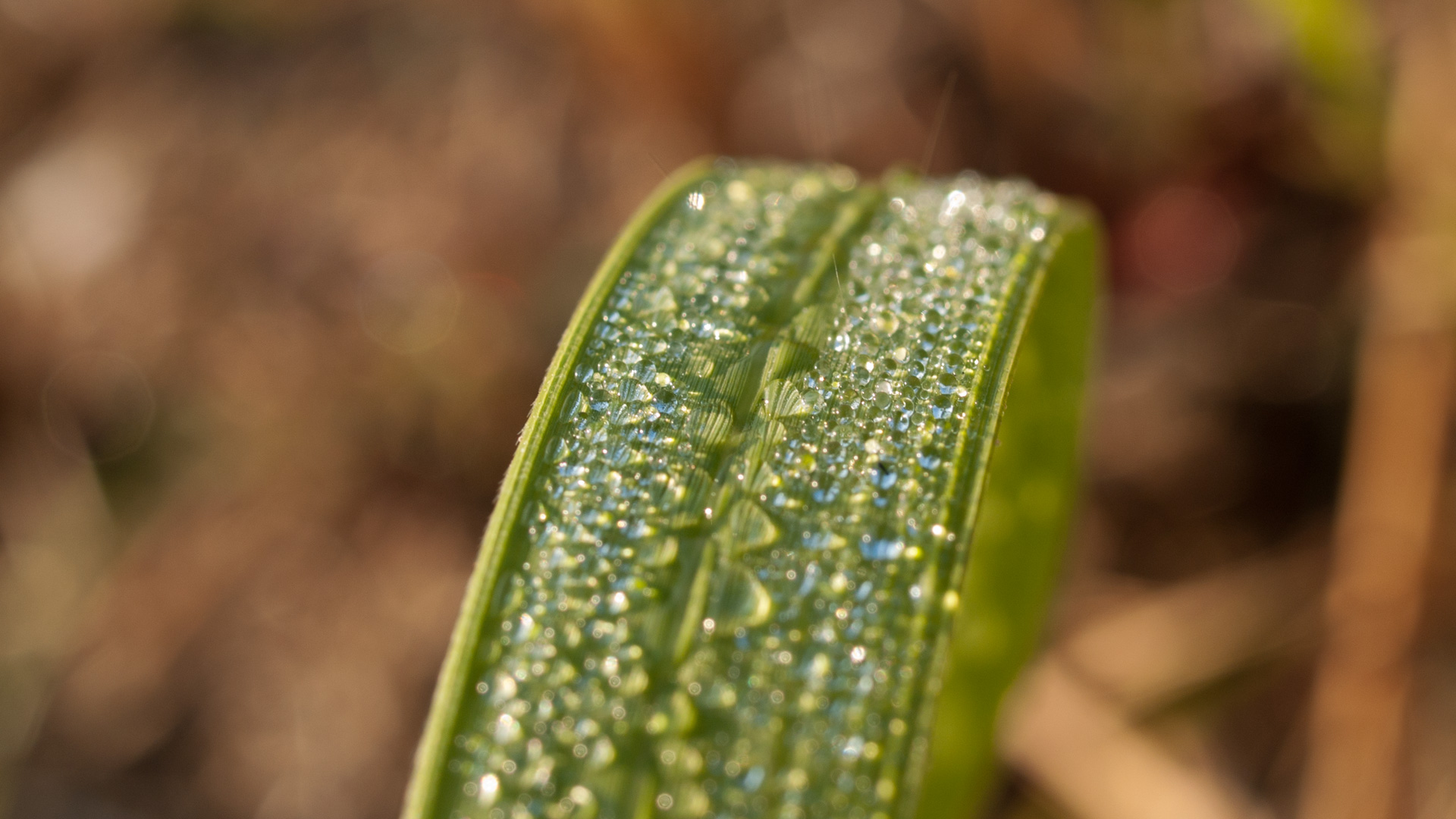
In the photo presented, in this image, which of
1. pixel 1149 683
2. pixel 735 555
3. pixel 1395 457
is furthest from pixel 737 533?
pixel 1395 457

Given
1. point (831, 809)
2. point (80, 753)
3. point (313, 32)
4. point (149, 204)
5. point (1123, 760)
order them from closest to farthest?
point (831, 809) → point (1123, 760) → point (80, 753) → point (149, 204) → point (313, 32)

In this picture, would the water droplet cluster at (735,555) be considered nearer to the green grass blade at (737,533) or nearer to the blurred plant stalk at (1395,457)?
the green grass blade at (737,533)

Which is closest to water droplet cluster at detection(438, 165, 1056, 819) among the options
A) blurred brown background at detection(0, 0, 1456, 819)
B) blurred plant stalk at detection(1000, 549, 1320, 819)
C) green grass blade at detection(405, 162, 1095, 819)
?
green grass blade at detection(405, 162, 1095, 819)

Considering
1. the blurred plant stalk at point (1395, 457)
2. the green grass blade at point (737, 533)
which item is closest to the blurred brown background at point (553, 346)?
the blurred plant stalk at point (1395, 457)

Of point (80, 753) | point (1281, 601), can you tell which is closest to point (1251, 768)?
point (1281, 601)

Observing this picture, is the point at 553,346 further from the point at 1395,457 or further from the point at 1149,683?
the point at 1395,457

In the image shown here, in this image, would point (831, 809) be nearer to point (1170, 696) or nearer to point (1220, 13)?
point (1170, 696)
